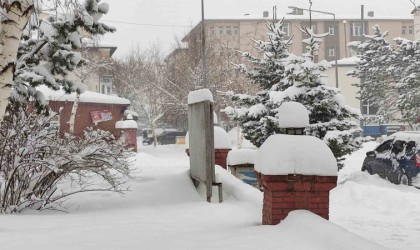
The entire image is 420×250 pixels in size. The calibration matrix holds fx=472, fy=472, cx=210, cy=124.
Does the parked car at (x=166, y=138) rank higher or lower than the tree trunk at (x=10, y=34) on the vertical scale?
lower

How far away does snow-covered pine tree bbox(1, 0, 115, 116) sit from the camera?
21.4 ft

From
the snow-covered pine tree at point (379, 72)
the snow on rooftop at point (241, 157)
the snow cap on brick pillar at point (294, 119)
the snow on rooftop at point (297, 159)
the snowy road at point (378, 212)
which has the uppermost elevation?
the snow-covered pine tree at point (379, 72)

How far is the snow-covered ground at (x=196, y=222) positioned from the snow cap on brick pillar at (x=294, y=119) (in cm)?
113

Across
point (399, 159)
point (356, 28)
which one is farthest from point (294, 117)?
point (356, 28)

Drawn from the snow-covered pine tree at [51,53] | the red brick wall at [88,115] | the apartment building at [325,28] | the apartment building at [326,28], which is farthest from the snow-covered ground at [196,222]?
the apartment building at [326,28]

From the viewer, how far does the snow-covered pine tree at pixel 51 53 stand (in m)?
6.52

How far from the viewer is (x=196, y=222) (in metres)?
6.60

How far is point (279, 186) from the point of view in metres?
5.53

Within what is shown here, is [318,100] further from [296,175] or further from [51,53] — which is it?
[296,175]

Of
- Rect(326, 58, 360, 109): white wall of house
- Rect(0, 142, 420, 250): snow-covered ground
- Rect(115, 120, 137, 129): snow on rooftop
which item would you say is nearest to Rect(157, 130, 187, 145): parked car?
Rect(115, 120, 137, 129): snow on rooftop

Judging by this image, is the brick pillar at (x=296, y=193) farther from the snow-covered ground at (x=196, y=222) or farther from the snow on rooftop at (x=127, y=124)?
the snow on rooftop at (x=127, y=124)

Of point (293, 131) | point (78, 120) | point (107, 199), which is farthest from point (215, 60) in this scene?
point (293, 131)

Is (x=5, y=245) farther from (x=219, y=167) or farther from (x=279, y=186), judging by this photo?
(x=219, y=167)

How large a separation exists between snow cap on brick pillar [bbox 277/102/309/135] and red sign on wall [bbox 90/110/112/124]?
25.5 metres
